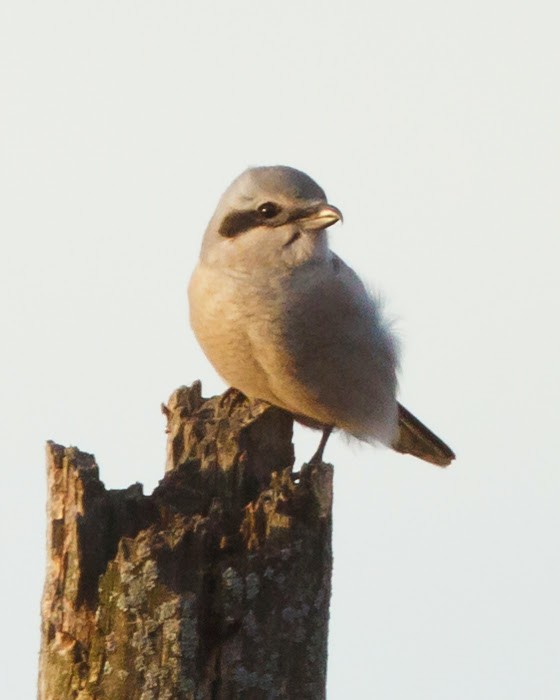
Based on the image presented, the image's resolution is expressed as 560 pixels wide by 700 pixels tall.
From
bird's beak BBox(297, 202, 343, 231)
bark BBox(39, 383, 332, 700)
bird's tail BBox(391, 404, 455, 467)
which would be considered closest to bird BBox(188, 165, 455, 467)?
bird's beak BBox(297, 202, 343, 231)

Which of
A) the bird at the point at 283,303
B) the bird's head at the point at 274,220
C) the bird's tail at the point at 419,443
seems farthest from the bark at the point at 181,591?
the bird's tail at the point at 419,443

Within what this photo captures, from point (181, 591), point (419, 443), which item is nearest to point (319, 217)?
point (419, 443)

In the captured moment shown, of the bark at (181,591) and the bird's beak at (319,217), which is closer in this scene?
the bark at (181,591)

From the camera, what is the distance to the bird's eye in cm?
657

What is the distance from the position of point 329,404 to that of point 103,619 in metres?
3.05

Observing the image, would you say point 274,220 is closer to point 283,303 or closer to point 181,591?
point 283,303

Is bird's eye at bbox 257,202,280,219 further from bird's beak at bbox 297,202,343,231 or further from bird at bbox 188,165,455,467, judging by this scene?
bird's beak at bbox 297,202,343,231

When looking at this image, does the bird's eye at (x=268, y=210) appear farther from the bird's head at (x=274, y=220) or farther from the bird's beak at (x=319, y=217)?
the bird's beak at (x=319, y=217)

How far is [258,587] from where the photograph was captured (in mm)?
3949

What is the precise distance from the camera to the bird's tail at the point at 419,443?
831 centimetres

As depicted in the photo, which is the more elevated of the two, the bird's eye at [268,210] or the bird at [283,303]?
the bird's eye at [268,210]

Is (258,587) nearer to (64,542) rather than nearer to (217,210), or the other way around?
(64,542)

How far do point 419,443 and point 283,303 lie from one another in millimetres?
2283

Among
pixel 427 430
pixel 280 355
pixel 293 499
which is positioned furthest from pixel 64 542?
pixel 427 430
